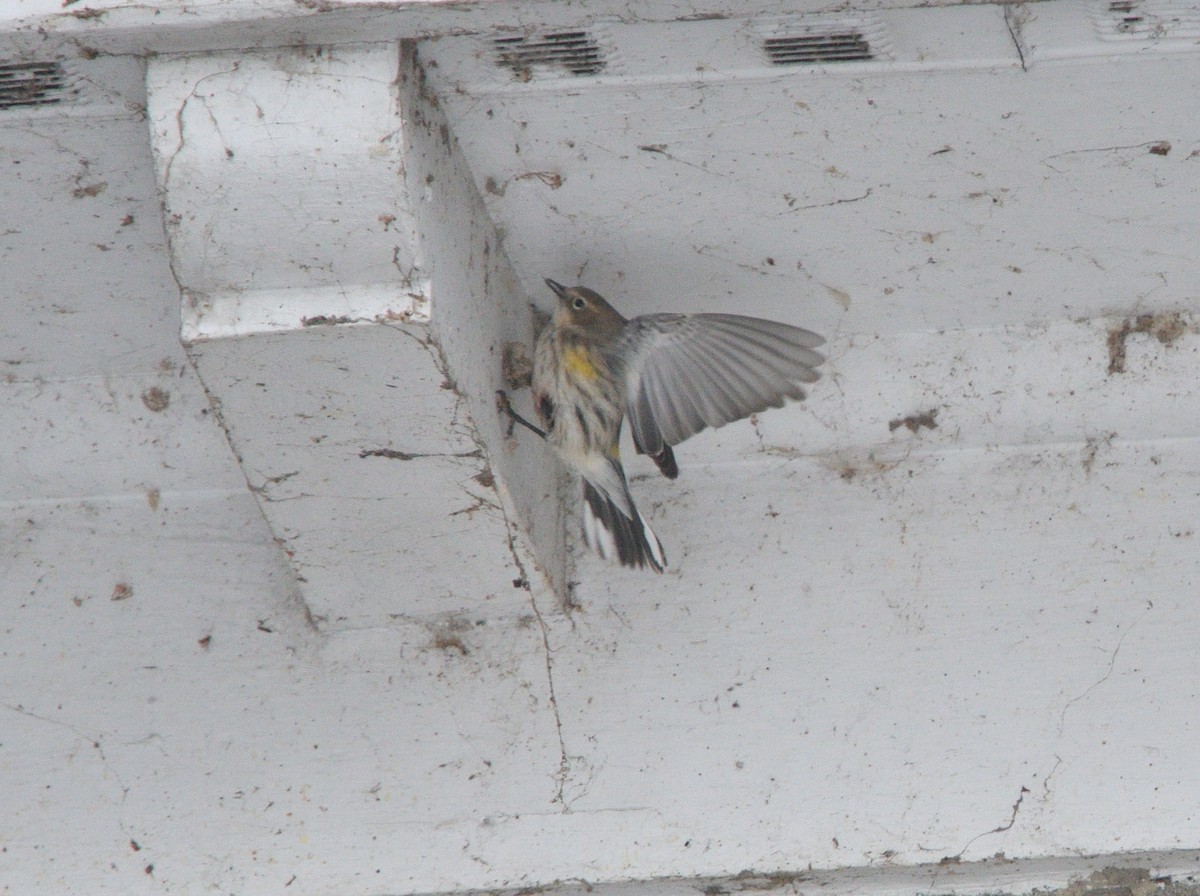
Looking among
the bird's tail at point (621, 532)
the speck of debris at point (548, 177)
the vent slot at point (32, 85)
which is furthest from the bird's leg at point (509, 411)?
the vent slot at point (32, 85)

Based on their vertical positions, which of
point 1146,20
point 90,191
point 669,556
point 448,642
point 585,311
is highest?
point 1146,20

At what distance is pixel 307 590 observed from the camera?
2902 mm

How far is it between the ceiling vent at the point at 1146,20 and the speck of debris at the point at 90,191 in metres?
1.75

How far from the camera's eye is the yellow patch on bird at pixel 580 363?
324 cm

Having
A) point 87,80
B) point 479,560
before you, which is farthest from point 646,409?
point 87,80

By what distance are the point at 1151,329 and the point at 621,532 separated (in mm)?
1180

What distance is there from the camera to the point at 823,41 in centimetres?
244

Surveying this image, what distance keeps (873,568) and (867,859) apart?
591 mm

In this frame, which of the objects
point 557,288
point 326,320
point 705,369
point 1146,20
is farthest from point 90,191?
point 1146,20

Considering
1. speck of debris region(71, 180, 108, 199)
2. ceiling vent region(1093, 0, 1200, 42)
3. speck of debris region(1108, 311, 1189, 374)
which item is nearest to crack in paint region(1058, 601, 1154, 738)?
speck of debris region(1108, 311, 1189, 374)

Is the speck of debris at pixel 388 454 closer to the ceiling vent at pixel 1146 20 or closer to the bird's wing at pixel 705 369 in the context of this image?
the bird's wing at pixel 705 369

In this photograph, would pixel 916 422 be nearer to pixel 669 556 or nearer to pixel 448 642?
pixel 669 556

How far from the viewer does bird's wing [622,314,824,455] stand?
9.68ft

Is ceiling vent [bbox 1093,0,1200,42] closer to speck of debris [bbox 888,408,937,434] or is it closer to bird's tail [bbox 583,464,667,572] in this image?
speck of debris [bbox 888,408,937,434]
